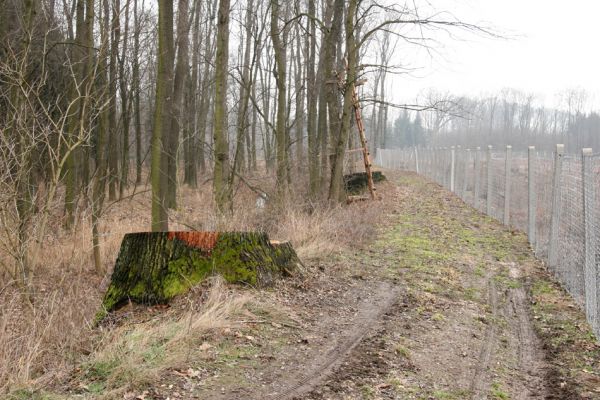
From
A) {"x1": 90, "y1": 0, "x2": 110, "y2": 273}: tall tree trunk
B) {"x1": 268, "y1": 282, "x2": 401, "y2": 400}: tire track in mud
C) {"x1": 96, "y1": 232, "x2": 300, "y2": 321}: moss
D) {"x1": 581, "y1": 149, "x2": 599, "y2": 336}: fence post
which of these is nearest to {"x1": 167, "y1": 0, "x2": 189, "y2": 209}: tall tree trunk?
{"x1": 90, "y1": 0, "x2": 110, "y2": 273}: tall tree trunk

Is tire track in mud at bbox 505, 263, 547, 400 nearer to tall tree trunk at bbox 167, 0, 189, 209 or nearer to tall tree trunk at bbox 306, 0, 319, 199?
tall tree trunk at bbox 306, 0, 319, 199

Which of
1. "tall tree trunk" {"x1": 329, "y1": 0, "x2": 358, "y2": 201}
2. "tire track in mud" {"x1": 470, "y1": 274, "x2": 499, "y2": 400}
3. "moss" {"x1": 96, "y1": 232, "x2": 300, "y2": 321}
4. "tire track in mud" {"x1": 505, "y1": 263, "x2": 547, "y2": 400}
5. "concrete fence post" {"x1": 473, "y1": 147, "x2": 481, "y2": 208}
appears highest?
"tall tree trunk" {"x1": 329, "y1": 0, "x2": 358, "y2": 201}

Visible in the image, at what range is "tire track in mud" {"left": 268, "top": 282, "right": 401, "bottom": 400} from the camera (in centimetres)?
423

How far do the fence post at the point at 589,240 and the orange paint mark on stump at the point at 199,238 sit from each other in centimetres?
396

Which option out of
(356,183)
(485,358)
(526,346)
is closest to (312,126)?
(356,183)

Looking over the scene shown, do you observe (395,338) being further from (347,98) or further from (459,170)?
(459,170)

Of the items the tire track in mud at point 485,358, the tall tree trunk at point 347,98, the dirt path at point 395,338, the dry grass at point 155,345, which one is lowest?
the tire track in mud at point 485,358

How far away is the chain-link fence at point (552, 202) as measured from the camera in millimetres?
6543

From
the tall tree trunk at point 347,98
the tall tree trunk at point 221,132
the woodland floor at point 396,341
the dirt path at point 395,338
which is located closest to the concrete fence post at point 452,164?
the tall tree trunk at point 347,98

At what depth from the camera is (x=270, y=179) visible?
1722 centimetres

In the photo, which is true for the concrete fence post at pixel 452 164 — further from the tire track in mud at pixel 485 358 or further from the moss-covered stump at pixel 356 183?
the tire track in mud at pixel 485 358

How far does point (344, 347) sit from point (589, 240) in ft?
10.9

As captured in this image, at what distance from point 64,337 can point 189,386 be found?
1.40 metres

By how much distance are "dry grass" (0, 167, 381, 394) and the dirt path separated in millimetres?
497
